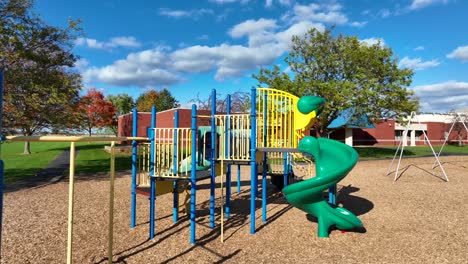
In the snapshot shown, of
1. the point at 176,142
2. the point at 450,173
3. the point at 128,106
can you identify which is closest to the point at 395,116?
the point at 450,173

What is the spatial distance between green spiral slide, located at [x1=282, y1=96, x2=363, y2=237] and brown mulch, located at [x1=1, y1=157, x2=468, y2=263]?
0.34m

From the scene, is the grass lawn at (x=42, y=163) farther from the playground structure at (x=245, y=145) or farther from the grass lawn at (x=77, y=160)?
the playground structure at (x=245, y=145)

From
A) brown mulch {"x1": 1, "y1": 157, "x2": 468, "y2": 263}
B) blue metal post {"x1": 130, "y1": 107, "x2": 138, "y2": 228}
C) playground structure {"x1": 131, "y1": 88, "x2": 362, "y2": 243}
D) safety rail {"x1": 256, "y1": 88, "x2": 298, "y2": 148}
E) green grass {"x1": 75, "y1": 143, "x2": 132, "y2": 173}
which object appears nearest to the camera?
brown mulch {"x1": 1, "y1": 157, "x2": 468, "y2": 263}

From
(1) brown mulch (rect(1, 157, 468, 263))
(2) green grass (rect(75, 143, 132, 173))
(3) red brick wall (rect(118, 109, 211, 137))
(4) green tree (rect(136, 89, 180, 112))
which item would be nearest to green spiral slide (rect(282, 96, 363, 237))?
(1) brown mulch (rect(1, 157, 468, 263))

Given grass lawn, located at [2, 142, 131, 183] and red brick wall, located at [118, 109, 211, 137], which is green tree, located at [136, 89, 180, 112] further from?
grass lawn, located at [2, 142, 131, 183]

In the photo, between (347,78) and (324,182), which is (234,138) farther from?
(347,78)

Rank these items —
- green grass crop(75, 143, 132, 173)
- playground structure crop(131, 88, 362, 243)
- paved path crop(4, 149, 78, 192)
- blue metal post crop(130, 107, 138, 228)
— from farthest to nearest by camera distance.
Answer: green grass crop(75, 143, 132, 173) < paved path crop(4, 149, 78, 192) < blue metal post crop(130, 107, 138, 228) < playground structure crop(131, 88, 362, 243)

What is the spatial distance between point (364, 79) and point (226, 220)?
17.7 m

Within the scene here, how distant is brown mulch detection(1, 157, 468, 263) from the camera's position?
526 centimetres

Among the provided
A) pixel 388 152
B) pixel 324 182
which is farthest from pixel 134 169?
pixel 388 152

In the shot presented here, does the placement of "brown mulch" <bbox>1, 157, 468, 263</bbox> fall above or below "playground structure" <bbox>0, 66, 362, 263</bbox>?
below

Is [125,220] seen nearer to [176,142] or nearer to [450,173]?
[176,142]

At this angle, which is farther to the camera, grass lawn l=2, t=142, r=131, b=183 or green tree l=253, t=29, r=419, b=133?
Answer: green tree l=253, t=29, r=419, b=133

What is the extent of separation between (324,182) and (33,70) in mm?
11990
